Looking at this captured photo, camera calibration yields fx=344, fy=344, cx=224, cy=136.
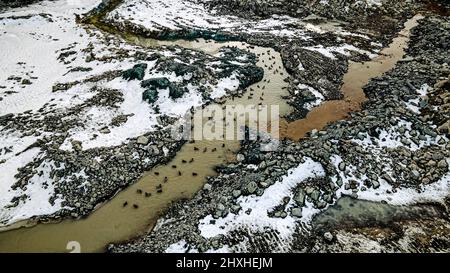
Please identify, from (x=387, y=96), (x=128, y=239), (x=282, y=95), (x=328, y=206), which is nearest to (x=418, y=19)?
(x=387, y=96)

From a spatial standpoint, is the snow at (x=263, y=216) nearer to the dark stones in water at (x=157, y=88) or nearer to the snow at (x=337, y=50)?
the dark stones in water at (x=157, y=88)

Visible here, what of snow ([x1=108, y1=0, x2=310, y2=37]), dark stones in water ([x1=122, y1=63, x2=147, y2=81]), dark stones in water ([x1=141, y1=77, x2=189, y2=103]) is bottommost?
dark stones in water ([x1=141, y1=77, x2=189, y2=103])

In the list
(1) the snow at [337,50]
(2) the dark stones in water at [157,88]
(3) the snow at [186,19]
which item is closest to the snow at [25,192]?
(2) the dark stones in water at [157,88]

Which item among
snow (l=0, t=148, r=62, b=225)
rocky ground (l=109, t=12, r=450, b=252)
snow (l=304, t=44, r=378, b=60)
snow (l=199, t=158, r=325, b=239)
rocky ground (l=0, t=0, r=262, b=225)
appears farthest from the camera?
snow (l=304, t=44, r=378, b=60)

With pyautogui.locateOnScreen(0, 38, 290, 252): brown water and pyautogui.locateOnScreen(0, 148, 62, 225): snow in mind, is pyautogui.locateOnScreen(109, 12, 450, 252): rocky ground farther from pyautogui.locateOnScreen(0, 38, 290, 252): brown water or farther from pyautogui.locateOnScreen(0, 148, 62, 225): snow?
pyautogui.locateOnScreen(0, 148, 62, 225): snow

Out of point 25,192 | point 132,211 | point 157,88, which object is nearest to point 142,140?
point 132,211

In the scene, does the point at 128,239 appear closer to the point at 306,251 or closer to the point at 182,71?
the point at 306,251

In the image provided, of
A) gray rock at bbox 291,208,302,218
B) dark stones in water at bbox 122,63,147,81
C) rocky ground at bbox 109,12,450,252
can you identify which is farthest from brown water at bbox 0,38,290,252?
dark stones in water at bbox 122,63,147,81
